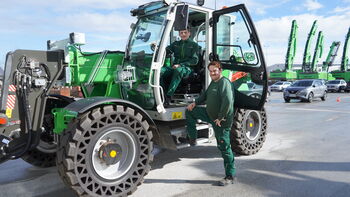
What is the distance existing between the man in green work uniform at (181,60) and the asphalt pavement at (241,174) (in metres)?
1.35

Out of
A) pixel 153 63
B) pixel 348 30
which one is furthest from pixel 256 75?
pixel 348 30

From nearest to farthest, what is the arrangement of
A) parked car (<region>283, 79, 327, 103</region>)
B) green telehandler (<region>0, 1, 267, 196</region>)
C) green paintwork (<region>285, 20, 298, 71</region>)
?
1. green telehandler (<region>0, 1, 267, 196</region>)
2. parked car (<region>283, 79, 327, 103</region>)
3. green paintwork (<region>285, 20, 298, 71</region>)

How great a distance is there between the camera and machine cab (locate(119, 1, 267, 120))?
15.0ft

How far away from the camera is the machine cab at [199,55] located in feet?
15.0

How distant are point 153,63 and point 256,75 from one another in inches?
68.7

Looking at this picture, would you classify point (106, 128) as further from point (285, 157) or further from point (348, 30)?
point (348, 30)

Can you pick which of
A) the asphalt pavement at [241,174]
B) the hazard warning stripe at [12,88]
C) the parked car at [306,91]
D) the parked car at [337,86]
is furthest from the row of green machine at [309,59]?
the hazard warning stripe at [12,88]

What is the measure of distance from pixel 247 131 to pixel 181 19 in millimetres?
2725

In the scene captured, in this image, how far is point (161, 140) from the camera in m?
4.63

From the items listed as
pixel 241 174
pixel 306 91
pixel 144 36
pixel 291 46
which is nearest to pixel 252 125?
pixel 241 174

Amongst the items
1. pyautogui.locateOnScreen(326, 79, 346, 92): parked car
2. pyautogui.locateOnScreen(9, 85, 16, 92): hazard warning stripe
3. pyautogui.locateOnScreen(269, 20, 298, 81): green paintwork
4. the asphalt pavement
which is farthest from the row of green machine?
pyautogui.locateOnScreen(9, 85, 16, 92): hazard warning stripe

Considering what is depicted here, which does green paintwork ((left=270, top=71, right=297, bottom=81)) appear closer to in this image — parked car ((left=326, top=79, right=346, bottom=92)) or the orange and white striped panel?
parked car ((left=326, top=79, right=346, bottom=92))

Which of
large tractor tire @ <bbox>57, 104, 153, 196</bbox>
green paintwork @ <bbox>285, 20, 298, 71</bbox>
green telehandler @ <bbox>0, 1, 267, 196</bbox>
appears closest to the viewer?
large tractor tire @ <bbox>57, 104, 153, 196</bbox>

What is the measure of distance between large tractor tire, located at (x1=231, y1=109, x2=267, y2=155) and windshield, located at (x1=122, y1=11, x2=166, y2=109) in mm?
1713
